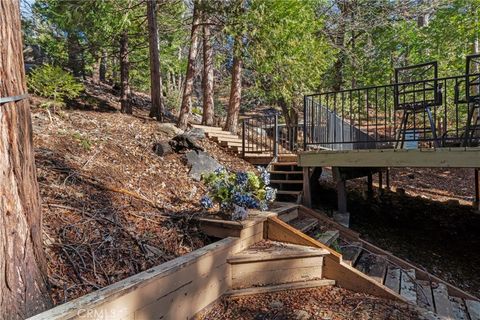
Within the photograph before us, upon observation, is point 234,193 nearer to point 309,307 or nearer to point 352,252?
point 309,307

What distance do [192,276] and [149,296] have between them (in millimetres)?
445

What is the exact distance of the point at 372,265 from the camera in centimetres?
371

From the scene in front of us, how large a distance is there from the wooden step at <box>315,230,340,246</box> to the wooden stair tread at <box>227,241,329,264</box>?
583 mm

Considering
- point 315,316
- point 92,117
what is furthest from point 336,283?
point 92,117

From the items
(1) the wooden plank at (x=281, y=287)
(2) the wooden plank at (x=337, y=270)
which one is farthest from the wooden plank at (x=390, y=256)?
(1) the wooden plank at (x=281, y=287)

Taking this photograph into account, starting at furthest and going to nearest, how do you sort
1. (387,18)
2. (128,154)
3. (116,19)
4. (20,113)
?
(387,18) → (116,19) → (128,154) → (20,113)

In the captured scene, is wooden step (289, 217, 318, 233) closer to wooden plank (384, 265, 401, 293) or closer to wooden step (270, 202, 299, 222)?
wooden step (270, 202, 299, 222)

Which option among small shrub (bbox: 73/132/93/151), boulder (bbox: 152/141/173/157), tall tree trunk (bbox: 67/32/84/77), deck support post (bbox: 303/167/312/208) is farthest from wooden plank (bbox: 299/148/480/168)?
tall tree trunk (bbox: 67/32/84/77)

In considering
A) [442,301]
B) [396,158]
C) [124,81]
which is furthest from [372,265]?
[124,81]

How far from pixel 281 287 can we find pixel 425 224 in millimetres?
4549

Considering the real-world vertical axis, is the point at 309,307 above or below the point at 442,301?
above

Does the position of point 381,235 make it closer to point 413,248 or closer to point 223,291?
point 413,248

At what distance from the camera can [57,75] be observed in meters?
5.56

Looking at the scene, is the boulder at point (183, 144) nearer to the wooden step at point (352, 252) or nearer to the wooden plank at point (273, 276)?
the wooden step at point (352, 252)
